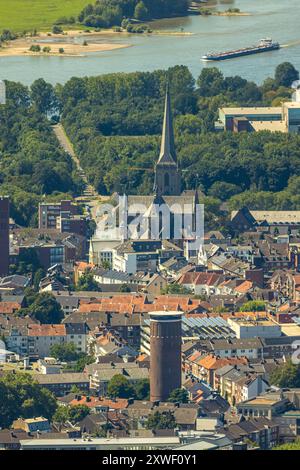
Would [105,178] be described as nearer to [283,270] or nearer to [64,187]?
[64,187]

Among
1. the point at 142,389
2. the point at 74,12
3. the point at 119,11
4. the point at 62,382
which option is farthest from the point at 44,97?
the point at 142,389

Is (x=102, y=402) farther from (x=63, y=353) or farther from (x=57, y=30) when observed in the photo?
(x=57, y=30)

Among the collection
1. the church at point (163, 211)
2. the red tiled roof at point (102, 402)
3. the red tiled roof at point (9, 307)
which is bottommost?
the church at point (163, 211)

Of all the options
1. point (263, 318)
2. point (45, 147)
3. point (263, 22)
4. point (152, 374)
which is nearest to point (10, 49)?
point (263, 22)

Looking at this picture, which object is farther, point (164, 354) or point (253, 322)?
point (253, 322)

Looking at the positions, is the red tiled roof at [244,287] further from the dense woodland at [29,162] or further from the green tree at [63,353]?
the dense woodland at [29,162]

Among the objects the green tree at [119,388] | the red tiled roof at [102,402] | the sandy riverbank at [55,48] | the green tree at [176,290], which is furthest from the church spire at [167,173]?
the sandy riverbank at [55,48]
